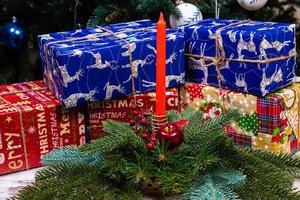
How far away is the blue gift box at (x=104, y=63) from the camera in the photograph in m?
0.84

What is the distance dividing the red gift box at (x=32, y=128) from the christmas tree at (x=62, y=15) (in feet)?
1.14

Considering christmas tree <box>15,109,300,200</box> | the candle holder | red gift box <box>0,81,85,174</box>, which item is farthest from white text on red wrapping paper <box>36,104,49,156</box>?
the candle holder

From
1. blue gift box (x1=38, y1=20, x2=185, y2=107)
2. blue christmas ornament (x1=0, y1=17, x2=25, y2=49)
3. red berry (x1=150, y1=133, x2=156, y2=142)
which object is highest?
blue christmas ornament (x1=0, y1=17, x2=25, y2=49)

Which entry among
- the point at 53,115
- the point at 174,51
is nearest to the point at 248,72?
the point at 174,51

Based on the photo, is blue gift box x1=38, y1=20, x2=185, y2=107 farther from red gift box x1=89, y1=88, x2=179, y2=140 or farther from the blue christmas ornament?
the blue christmas ornament

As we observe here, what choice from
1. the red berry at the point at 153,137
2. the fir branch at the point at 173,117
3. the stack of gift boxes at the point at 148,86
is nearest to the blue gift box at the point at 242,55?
the stack of gift boxes at the point at 148,86

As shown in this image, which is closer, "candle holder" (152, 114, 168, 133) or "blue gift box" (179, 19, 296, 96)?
"candle holder" (152, 114, 168, 133)

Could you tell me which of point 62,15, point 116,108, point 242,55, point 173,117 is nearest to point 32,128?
point 116,108

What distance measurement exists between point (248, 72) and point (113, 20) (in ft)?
1.54

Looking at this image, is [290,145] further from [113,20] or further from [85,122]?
[113,20]

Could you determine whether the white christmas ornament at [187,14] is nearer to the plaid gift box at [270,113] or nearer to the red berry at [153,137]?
the plaid gift box at [270,113]

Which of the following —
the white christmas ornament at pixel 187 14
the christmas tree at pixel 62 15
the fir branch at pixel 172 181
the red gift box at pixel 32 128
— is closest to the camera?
the fir branch at pixel 172 181

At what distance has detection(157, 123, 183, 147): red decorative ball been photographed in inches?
22.6

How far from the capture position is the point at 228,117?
0.64m
